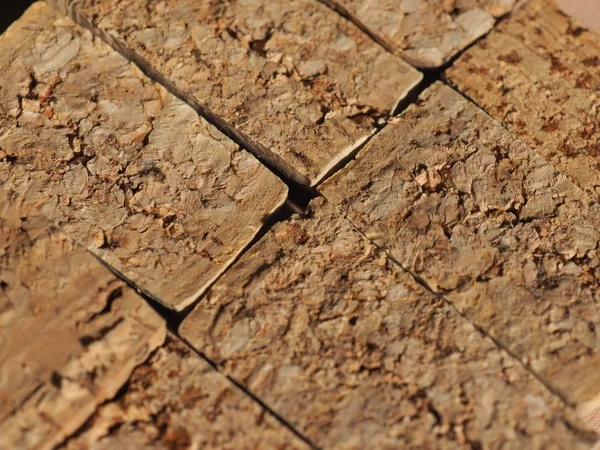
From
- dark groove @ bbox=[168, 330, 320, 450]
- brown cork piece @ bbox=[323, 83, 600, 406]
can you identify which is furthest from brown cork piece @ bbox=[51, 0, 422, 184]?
dark groove @ bbox=[168, 330, 320, 450]

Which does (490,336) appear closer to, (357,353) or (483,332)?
(483,332)

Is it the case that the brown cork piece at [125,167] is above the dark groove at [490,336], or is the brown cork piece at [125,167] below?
above

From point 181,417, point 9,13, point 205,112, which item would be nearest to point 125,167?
point 205,112

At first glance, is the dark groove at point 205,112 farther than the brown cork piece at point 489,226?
Yes

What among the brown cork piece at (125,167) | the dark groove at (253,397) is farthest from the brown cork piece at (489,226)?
the dark groove at (253,397)

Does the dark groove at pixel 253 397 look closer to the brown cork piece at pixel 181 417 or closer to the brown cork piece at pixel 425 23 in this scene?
the brown cork piece at pixel 181 417

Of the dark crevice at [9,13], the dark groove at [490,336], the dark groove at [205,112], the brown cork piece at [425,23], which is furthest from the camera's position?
the dark crevice at [9,13]

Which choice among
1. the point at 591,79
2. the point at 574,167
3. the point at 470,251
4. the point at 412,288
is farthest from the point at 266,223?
the point at 591,79
